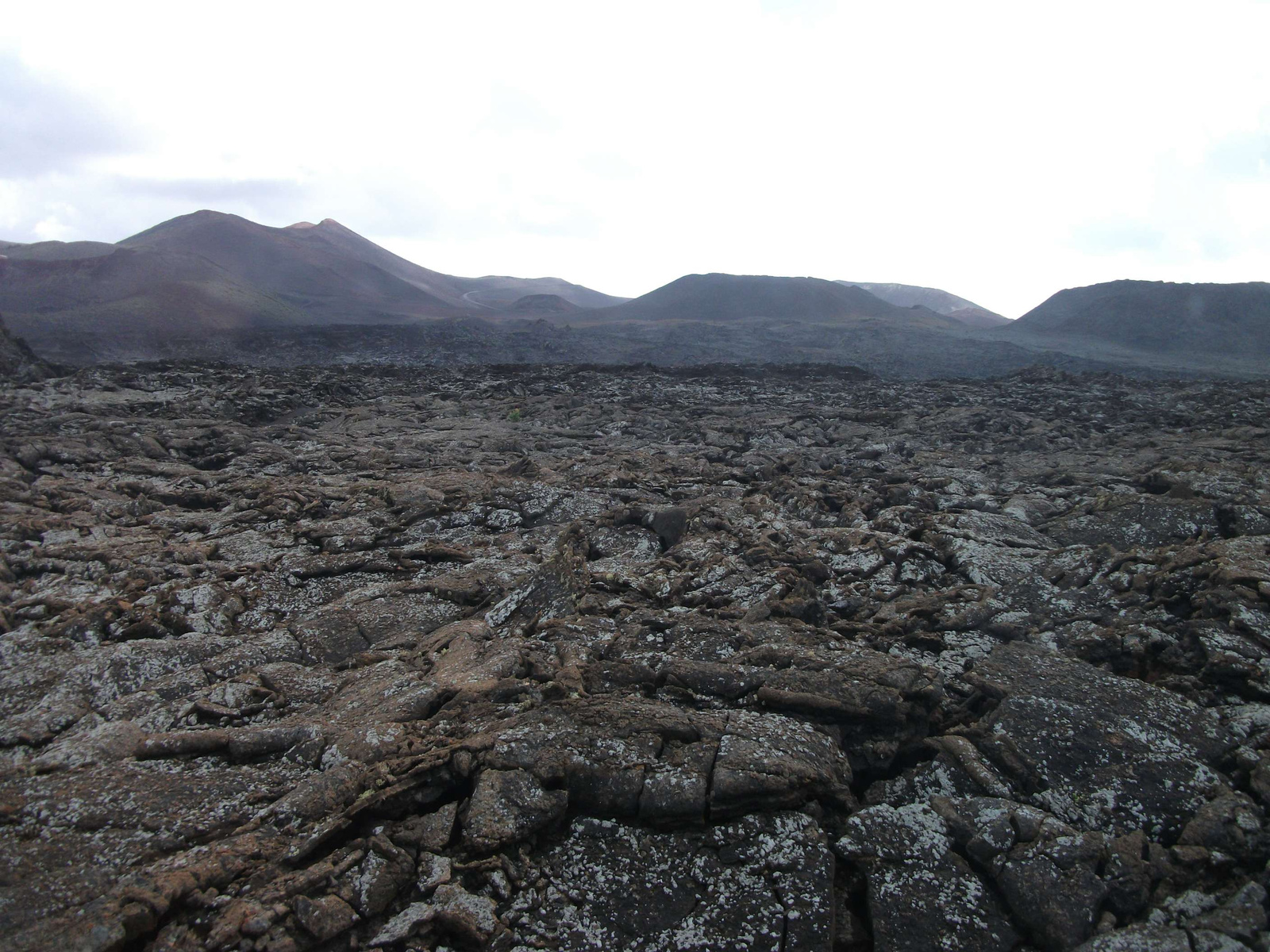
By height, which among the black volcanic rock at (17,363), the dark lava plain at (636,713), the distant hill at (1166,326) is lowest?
the dark lava plain at (636,713)

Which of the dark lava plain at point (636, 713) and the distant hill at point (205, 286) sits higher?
the distant hill at point (205, 286)

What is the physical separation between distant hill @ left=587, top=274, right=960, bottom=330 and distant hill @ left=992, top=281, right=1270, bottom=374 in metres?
7.45

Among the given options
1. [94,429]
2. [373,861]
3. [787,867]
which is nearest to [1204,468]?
[787,867]

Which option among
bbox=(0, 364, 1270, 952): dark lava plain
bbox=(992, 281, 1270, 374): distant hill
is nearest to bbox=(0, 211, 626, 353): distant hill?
bbox=(0, 364, 1270, 952): dark lava plain

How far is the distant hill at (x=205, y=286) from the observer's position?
27.8 meters

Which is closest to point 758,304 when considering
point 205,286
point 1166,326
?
point 1166,326

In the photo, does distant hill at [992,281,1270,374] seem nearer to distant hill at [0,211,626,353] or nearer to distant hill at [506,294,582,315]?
distant hill at [506,294,582,315]

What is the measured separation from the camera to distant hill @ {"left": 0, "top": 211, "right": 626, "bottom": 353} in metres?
27.8

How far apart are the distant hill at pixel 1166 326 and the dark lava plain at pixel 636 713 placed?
87.2 feet

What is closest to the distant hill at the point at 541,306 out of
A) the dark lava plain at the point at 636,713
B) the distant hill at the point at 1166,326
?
the distant hill at the point at 1166,326

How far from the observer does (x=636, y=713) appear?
4.00m

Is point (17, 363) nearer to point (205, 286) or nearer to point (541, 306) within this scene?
point (205, 286)

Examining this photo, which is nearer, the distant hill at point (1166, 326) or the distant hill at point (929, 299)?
the distant hill at point (1166, 326)

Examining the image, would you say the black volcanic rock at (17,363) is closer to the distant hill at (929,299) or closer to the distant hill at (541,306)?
the distant hill at (541,306)
